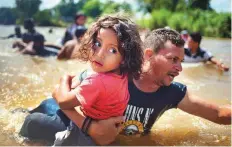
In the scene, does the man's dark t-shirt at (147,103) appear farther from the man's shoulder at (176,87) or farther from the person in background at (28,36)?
the person in background at (28,36)

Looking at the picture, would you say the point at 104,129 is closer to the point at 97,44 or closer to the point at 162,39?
the point at 97,44

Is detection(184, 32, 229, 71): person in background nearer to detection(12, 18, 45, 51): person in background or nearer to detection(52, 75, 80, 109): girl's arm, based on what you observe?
detection(12, 18, 45, 51): person in background

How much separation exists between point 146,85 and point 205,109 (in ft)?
1.62

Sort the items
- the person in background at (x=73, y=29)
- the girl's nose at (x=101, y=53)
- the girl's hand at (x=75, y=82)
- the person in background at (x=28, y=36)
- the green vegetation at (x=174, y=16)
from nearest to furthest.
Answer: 1. the girl's nose at (x=101, y=53)
2. the girl's hand at (x=75, y=82)
3. the person in background at (x=28, y=36)
4. the person in background at (x=73, y=29)
5. the green vegetation at (x=174, y=16)

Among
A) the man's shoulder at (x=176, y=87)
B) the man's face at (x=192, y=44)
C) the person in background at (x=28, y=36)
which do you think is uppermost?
the man's shoulder at (x=176, y=87)

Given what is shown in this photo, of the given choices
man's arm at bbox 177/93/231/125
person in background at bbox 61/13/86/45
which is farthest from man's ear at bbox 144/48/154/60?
person in background at bbox 61/13/86/45

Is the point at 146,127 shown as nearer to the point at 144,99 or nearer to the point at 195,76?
the point at 144,99

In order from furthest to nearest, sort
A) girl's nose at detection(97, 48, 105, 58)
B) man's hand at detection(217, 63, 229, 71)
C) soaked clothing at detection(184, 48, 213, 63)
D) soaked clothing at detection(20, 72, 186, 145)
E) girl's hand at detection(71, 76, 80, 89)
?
soaked clothing at detection(184, 48, 213, 63) → man's hand at detection(217, 63, 229, 71) → soaked clothing at detection(20, 72, 186, 145) → girl's hand at detection(71, 76, 80, 89) → girl's nose at detection(97, 48, 105, 58)

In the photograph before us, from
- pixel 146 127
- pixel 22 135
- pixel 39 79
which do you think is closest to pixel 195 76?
pixel 39 79

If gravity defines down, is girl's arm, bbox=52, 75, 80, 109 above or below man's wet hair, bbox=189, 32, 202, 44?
above

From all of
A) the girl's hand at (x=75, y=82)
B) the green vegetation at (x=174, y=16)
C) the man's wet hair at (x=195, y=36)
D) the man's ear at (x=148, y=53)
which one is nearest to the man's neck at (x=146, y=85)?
the man's ear at (x=148, y=53)

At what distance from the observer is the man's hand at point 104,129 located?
223 centimetres

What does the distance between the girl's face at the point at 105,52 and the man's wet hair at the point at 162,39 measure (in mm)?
682

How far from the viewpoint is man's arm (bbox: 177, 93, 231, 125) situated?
2.85 metres
